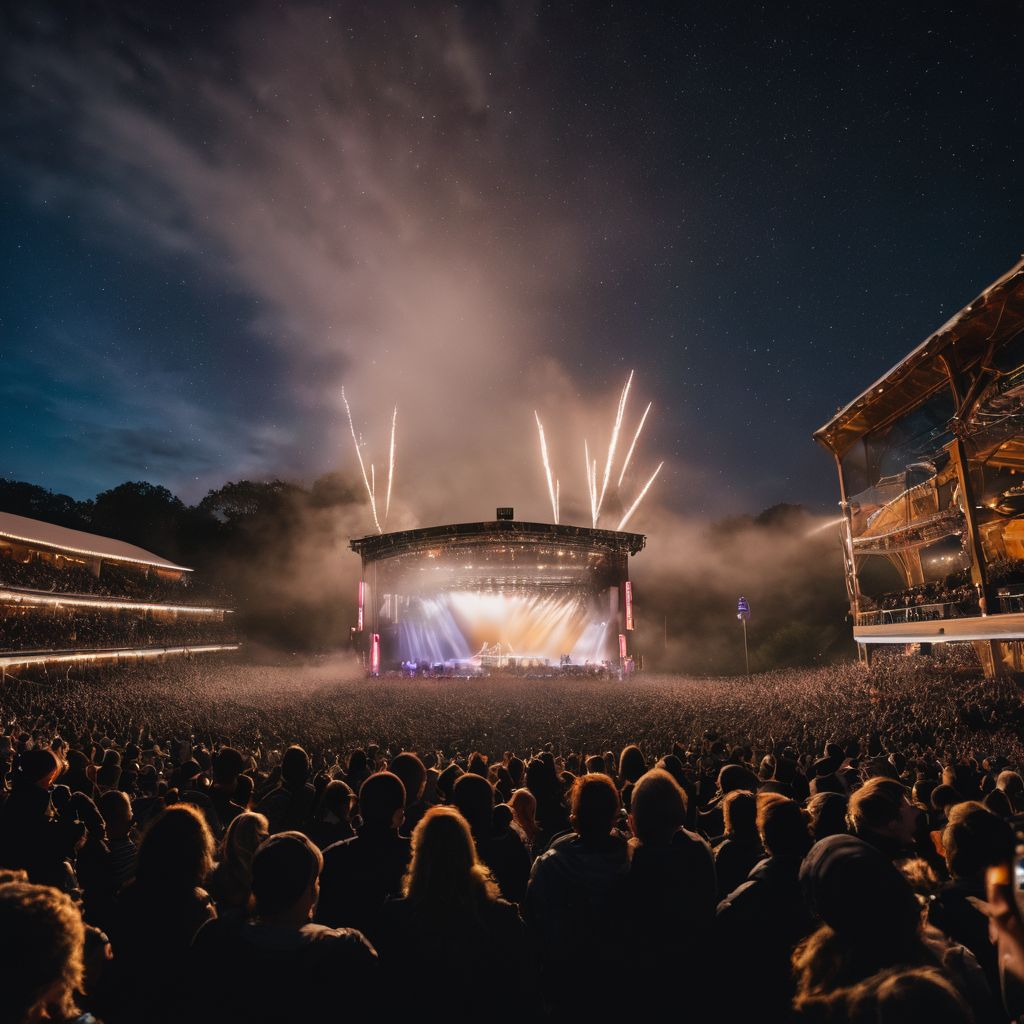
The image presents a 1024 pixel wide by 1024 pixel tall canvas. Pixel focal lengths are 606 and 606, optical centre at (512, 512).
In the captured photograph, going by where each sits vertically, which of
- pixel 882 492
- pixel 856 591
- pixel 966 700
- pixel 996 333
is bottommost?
pixel 966 700

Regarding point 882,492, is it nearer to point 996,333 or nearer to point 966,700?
point 996,333

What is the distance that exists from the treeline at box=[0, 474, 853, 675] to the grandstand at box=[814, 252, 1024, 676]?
22.0m

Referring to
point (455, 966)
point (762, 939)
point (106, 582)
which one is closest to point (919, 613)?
point (762, 939)

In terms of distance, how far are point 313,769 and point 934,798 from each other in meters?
8.12

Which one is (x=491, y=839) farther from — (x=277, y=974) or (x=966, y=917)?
(x=966, y=917)

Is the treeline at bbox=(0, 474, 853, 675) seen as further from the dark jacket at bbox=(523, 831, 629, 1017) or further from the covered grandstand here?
the dark jacket at bbox=(523, 831, 629, 1017)

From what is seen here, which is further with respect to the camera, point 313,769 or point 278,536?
point 278,536

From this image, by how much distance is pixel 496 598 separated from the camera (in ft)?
154

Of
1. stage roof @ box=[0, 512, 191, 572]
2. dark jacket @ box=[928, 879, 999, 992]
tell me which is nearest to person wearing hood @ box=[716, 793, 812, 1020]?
dark jacket @ box=[928, 879, 999, 992]

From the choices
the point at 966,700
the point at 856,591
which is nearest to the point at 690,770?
the point at 966,700

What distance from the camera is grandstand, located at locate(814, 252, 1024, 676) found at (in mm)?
19031

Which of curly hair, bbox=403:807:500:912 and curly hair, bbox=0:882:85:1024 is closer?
curly hair, bbox=0:882:85:1024

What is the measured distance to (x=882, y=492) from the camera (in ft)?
92.2

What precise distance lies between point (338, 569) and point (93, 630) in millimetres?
27715
